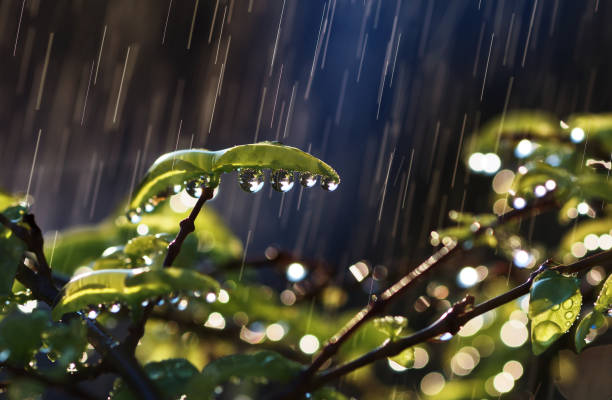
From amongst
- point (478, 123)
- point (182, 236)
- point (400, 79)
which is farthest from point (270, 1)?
point (182, 236)

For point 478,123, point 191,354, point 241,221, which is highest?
point 478,123

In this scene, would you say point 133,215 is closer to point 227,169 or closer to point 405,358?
point 227,169

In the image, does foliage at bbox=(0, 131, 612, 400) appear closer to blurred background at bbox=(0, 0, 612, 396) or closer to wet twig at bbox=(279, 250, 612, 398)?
wet twig at bbox=(279, 250, 612, 398)

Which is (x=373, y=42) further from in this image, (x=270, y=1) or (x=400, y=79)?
(x=270, y=1)

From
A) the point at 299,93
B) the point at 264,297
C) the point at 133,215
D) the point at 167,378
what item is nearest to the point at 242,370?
the point at 167,378

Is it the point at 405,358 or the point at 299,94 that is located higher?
the point at 299,94

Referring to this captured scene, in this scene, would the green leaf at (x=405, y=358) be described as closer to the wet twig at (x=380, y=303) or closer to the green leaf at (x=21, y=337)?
the wet twig at (x=380, y=303)
